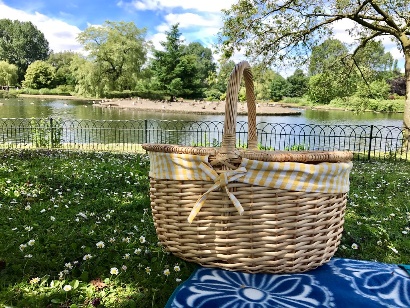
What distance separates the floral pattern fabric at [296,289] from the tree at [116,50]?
149 feet

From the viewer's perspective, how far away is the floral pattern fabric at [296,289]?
1762mm

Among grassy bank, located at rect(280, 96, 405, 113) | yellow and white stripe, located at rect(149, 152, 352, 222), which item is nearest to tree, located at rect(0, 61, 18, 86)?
grassy bank, located at rect(280, 96, 405, 113)

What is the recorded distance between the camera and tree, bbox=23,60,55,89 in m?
68.9

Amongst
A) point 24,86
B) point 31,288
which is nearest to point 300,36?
point 31,288

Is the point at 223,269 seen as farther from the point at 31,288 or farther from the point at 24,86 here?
the point at 24,86

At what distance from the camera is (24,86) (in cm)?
6969

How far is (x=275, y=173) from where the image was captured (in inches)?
73.4

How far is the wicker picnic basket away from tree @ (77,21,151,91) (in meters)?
45.2

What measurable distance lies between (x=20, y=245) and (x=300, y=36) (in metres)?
12.2

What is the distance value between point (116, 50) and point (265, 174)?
45.7 m

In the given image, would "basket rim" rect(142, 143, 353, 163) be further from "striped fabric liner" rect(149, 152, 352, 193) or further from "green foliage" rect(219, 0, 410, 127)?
"green foliage" rect(219, 0, 410, 127)

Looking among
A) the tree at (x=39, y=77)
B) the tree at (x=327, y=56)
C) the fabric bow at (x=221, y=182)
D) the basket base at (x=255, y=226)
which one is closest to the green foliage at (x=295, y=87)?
the tree at (x=39, y=77)

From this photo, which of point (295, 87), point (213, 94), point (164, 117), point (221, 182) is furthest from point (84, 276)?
point (295, 87)

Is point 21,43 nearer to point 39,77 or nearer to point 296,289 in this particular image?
point 39,77
